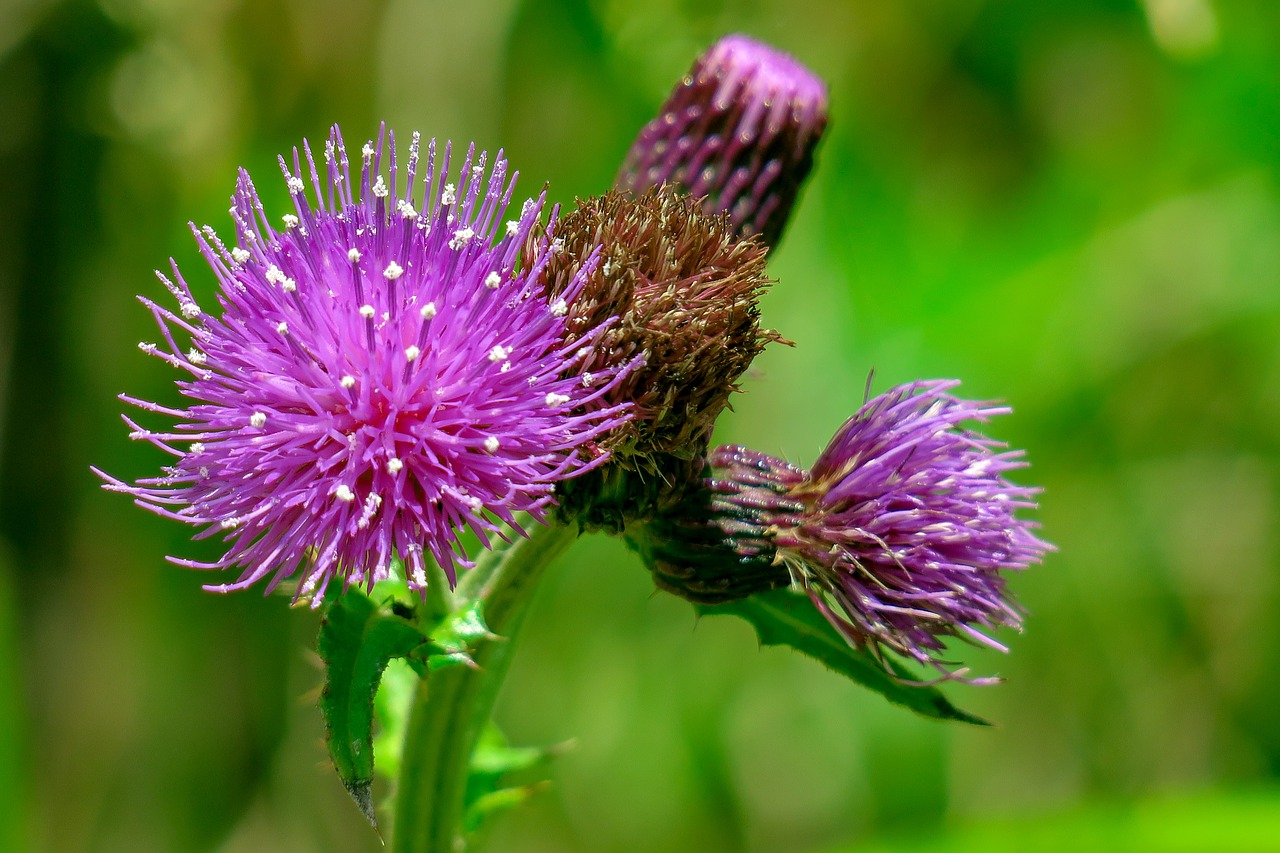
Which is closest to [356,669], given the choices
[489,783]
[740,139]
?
[489,783]

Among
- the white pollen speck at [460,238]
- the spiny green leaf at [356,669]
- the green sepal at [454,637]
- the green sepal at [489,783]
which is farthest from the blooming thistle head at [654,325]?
the green sepal at [489,783]

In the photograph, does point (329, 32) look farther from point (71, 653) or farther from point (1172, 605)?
point (1172, 605)

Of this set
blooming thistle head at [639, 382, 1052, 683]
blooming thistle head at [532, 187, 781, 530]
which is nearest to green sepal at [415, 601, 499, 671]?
blooming thistle head at [532, 187, 781, 530]

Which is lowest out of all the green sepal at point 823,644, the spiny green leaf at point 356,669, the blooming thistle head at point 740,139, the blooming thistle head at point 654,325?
the spiny green leaf at point 356,669

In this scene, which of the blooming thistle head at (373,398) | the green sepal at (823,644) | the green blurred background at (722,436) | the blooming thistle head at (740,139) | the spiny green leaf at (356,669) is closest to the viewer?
the spiny green leaf at (356,669)

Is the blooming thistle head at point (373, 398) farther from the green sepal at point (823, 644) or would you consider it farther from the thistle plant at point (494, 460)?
the green sepal at point (823, 644)

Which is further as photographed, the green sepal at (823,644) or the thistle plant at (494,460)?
the green sepal at (823,644)

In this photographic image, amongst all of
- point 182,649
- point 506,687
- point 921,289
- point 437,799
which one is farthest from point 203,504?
point 921,289
